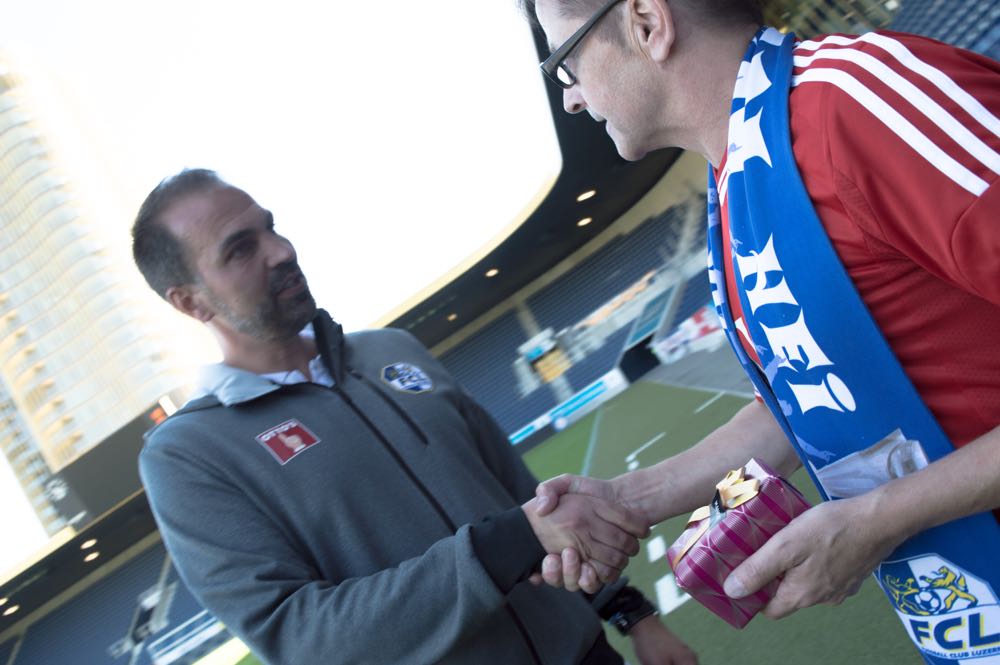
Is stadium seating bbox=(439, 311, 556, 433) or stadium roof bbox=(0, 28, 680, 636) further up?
stadium roof bbox=(0, 28, 680, 636)

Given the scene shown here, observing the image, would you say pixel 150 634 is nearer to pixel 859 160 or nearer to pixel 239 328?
pixel 239 328

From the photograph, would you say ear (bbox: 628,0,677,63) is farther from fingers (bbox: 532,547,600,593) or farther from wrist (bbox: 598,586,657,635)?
wrist (bbox: 598,586,657,635)

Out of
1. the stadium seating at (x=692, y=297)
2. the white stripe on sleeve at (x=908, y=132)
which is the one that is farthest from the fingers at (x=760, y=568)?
the stadium seating at (x=692, y=297)

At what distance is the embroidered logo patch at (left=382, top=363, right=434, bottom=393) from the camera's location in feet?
6.87

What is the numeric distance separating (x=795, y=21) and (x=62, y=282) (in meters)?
44.4

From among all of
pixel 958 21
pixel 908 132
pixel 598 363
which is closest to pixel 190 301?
pixel 908 132

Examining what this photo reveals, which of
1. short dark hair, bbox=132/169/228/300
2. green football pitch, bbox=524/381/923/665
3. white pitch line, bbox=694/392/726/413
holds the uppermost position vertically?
short dark hair, bbox=132/169/228/300

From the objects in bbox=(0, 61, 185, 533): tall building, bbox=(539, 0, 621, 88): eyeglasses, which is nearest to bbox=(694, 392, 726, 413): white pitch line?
bbox=(539, 0, 621, 88): eyeglasses

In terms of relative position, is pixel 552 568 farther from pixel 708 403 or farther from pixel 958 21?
pixel 708 403

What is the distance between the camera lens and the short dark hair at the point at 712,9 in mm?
1285

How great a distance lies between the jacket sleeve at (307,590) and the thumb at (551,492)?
2.3 inches

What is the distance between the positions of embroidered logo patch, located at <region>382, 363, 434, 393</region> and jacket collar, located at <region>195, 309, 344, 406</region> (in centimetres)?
12

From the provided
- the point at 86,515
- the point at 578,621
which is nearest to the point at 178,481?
the point at 578,621

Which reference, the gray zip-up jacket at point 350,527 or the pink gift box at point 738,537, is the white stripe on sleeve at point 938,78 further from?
the gray zip-up jacket at point 350,527
